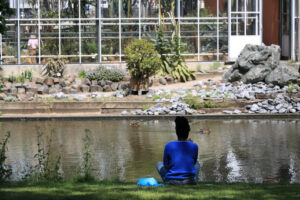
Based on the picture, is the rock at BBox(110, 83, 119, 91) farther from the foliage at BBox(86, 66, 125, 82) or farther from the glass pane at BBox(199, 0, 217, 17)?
the glass pane at BBox(199, 0, 217, 17)

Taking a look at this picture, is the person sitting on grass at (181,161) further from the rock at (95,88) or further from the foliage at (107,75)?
the foliage at (107,75)

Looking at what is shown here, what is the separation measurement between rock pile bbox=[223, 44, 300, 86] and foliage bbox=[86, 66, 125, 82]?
4.04 meters

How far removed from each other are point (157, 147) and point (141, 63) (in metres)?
8.63

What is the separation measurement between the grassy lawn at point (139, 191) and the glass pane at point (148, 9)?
66.8 ft

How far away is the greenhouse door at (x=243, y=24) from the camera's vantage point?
28.4 metres

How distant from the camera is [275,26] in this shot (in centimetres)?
3186

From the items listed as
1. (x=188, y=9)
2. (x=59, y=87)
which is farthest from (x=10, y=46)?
(x=188, y=9)

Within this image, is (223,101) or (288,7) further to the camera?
(288,7)

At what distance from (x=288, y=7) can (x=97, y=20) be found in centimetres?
909

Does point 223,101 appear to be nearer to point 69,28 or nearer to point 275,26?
point 69,28

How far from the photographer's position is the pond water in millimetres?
10867

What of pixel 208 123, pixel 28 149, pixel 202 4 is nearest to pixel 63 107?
pixel 208 123

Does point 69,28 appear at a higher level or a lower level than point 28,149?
higher

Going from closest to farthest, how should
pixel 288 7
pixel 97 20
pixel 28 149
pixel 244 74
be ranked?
pixel 28 149 → pixel 244 74 → pixel 97 20 → pixel 288 7
